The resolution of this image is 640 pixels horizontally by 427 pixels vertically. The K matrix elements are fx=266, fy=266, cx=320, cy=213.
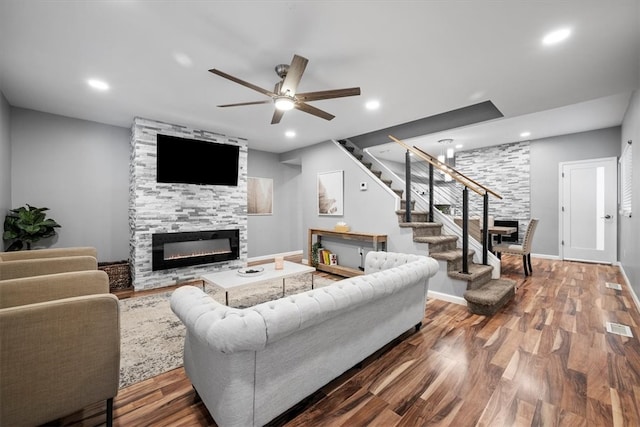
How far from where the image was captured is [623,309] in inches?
125

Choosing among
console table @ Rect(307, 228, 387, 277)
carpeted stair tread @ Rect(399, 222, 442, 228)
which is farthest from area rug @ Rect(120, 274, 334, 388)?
carpeted stair tread @ Rect(399, 222, 442, 228)

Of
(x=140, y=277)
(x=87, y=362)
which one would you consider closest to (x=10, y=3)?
(x=87, y=362)

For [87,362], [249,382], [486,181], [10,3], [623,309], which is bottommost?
[623,309]

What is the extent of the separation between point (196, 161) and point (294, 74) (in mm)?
3147

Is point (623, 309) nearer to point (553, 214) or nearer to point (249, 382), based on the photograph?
point (553, 214)

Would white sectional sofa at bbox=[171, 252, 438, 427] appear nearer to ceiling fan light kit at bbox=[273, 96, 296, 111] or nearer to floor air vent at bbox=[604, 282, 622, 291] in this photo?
ceiling fan light kit at bbox=[273, 96, 296, 111]

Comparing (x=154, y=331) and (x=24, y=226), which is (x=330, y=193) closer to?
(x=154, y=331)

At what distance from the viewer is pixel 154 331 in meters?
2.72

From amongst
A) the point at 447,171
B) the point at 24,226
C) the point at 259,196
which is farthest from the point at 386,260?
the point at 24,226

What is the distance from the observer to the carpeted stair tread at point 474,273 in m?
3.33

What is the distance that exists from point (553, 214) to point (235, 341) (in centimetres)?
746

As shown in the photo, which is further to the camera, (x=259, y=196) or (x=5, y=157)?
(x=259, y=196)

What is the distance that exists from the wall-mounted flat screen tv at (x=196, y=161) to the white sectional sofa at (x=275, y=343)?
340cm

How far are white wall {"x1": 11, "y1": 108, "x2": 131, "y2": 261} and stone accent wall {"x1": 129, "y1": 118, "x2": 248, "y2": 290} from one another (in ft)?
0.97
